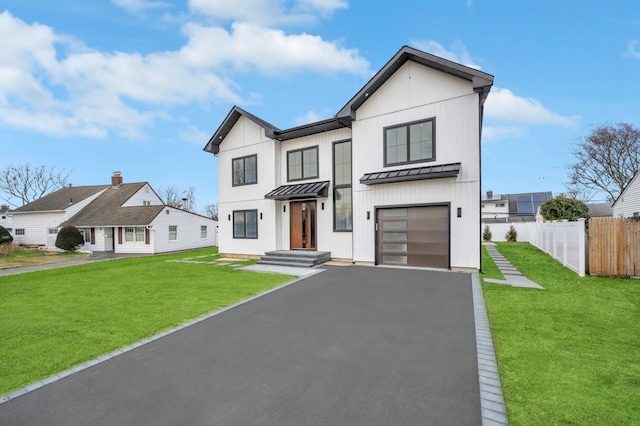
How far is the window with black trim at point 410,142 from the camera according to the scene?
10211 mm

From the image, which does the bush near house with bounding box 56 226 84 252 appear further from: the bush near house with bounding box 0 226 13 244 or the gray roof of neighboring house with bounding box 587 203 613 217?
the gray roof of neighboring house with bounding box 587 203 613 217

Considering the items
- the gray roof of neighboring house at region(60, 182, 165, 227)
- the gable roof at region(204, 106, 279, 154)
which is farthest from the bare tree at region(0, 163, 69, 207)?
the gable roof at region(204, 106, 279, 154)

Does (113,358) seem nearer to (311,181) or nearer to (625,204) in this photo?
(311,181)

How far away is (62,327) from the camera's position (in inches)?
197

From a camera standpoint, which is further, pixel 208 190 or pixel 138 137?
pixel 208 190

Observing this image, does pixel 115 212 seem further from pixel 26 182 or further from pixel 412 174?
pixel 412 174

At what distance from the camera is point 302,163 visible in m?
13.7

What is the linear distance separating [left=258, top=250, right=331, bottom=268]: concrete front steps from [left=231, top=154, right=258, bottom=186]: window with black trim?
4.33 meters

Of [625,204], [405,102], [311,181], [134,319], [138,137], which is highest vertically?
[138,137]

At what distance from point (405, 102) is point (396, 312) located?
26.6 feet

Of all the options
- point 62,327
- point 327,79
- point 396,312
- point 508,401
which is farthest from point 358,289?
point 327,79

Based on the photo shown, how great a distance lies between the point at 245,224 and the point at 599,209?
40.5 m

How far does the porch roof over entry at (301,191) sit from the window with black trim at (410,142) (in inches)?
115

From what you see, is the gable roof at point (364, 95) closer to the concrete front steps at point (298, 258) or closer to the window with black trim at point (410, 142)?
the window with black trim at point (410, 142)
